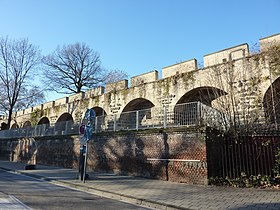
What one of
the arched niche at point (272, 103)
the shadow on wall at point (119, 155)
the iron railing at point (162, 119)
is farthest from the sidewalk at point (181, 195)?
the arched niche at point (272, 103)

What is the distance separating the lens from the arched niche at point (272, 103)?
10595 millimetres

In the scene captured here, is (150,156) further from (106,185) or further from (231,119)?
(231,119)

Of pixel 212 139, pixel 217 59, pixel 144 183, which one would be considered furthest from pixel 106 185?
pixel 217 59

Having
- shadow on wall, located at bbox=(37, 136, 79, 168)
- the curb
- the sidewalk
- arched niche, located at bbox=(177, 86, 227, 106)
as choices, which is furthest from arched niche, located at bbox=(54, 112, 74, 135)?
arched niche, located at bbox=(177, 86, 227, 106)

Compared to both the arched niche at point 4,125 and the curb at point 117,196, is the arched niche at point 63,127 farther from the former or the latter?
the arched niche at point 4,125

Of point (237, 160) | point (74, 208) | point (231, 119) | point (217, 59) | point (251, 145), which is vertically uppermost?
point (217, 59)

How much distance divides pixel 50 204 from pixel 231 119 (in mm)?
7753

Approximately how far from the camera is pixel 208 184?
892 centimetres

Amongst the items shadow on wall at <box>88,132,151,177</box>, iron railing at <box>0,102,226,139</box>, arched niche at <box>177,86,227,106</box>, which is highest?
arched niche at <box>177,86,227,106</box>

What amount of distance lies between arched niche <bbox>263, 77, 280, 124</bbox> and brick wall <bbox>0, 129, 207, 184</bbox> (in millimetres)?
3722

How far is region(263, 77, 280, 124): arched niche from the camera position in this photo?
10595 millimetres

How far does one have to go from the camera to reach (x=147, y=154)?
1113 cm

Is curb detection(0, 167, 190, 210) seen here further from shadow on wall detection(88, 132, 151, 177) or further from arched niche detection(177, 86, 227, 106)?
arched niche detection(177, 86, 227, 106)

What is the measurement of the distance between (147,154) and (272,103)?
20.4 feet
